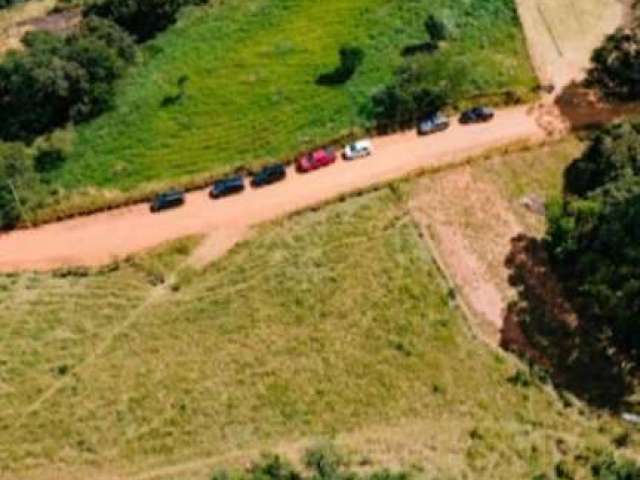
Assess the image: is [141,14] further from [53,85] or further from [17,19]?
[17,19]

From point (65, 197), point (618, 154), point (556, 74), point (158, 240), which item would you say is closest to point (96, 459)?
point (158, 240)

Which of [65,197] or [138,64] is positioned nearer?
[65,197]

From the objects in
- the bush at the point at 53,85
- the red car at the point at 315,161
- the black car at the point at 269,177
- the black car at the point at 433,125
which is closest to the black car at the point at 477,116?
the black car at the point at 433,125

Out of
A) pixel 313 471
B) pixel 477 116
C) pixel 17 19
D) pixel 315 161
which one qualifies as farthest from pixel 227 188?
pixel 17 19

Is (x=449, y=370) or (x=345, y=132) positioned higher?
(x=345, y=132)

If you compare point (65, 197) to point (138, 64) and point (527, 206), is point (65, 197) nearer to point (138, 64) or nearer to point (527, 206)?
point (138, 64)

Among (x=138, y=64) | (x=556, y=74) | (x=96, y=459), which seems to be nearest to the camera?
(x=96, y=459)

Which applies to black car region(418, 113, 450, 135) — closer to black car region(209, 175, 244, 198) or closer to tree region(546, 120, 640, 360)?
tree region(546, 120, 640, 360)
